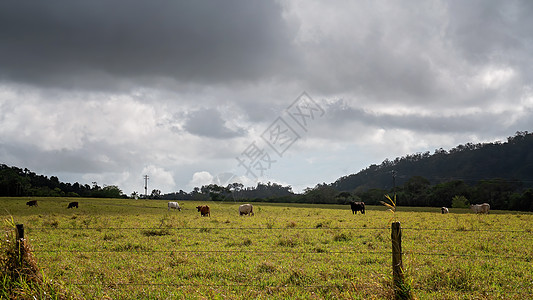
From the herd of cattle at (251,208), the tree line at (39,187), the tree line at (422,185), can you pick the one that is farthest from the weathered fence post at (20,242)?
the tree line at (39,187)

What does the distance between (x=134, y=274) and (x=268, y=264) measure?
3.52 meters

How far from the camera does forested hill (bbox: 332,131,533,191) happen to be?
119650mm

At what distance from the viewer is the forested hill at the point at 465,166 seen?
120 meters

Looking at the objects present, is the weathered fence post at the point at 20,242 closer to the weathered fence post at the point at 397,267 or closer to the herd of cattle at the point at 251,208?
the weathered fence post at the point at 397,267

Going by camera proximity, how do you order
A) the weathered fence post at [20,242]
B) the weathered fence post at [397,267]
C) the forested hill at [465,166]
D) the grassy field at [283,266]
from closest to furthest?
the weathered fence post at [397,267] → the weathered fence post at [20,242] → the grassy field at [283,266] → the forested hill at [465,166]

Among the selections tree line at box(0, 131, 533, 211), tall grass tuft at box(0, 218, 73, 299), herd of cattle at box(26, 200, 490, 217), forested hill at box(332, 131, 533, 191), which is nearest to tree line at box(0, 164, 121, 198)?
tree line at box(0, 131, 533, 211)

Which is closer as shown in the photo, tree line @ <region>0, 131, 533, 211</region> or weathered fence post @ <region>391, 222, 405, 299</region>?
weathered fence post @ <region>391, 222, 405, 299</region>

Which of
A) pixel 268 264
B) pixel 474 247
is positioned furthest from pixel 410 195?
pixel 268 264

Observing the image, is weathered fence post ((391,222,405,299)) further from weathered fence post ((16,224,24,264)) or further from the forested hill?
the forested hill

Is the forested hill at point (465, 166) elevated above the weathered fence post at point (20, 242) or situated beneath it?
elevated above

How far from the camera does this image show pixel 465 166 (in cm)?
13062

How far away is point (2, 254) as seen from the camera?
7.77m

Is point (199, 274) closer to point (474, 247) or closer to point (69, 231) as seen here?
point (474, 247)

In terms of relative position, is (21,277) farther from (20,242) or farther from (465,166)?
(465,166)
